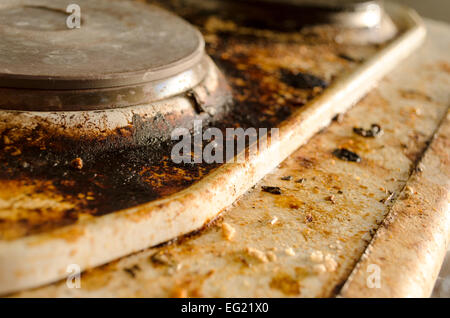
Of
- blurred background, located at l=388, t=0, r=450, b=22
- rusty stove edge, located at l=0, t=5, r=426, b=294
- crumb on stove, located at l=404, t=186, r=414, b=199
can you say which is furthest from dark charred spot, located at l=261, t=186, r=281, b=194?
blurred background, located at l=388, t=0, r=450, b=22

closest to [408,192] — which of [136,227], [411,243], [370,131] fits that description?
A: [411,243]

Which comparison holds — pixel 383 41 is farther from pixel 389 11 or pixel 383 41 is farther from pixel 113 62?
pixel 113 62

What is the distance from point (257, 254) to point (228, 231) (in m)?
0.10

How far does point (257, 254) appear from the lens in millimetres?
1074

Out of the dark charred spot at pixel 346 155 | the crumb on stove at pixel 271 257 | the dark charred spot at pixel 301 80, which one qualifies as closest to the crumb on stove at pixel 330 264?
the crumb on stove at pixel 271 257

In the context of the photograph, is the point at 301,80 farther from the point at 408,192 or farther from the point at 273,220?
the point at 273,220

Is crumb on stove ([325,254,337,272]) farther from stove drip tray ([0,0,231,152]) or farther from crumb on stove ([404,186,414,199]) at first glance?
stove drip tray ([0,0,231,152])

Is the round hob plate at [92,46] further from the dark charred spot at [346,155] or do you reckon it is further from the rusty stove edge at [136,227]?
the dark charred spot at [346,155]

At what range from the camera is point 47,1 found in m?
1.86

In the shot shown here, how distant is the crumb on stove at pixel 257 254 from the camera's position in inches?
42.1

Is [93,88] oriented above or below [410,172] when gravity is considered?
above

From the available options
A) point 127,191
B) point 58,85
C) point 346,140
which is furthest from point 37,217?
point 346,140

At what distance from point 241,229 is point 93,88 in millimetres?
590

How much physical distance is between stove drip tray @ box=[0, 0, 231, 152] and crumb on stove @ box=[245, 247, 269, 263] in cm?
51
